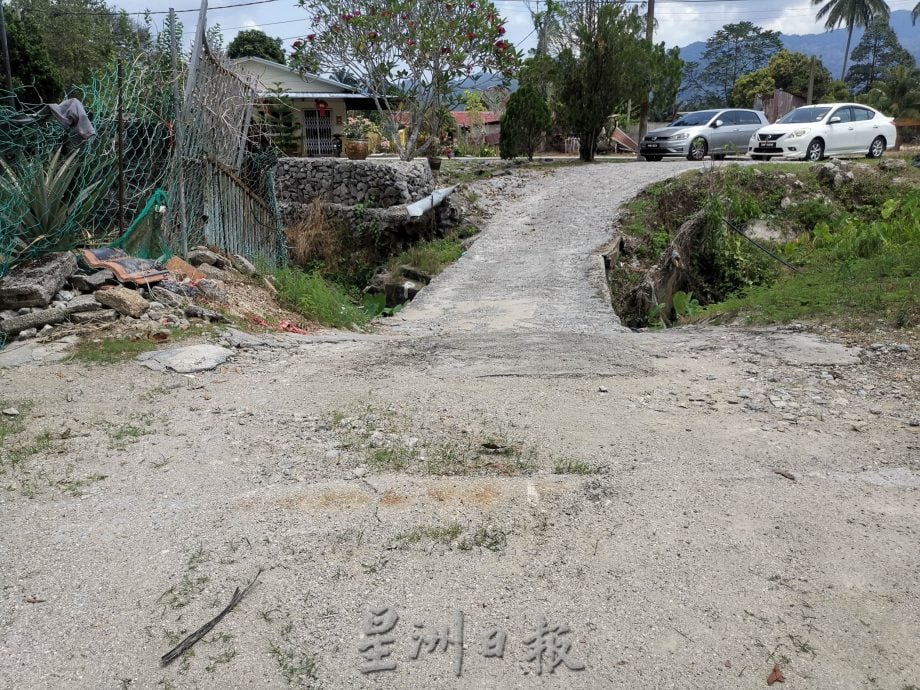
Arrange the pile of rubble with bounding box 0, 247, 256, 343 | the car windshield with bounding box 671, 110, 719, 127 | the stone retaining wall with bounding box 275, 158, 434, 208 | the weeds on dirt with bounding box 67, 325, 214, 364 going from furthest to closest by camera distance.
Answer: the car windshield with bounding box 671, 110, 719, 127, the stone retaining wall with bounding box 275, 158, 434, 208, the pile of rubble with bounding box 0, 247, 256, 343, the weeds on dirt with bounding box 67, 325, 214, 364

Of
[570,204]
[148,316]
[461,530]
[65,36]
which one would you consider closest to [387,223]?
[570,204]

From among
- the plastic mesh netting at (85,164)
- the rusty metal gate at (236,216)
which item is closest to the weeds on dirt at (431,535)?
the plastic mesh netting at (85,164)

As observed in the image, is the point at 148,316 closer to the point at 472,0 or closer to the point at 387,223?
the point at 387,223

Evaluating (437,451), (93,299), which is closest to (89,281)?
(93,299)

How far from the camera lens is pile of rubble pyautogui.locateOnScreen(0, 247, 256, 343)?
19.5ft

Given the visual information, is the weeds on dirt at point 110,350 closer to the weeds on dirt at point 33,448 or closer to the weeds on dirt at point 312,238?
the weeds on dirt at point 33,448

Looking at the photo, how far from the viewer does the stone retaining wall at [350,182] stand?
13477 mm

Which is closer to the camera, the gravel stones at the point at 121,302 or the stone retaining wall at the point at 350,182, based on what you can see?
the gravel stones at the point at 121,302

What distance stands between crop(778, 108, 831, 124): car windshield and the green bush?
42.3 ft

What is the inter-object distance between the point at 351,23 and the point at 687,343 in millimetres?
11344

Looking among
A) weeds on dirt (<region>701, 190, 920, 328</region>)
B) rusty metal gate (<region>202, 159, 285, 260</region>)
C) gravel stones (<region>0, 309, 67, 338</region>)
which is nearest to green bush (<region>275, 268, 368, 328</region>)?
rusty metal gate (<region>202, 159, 285, 260</region>)

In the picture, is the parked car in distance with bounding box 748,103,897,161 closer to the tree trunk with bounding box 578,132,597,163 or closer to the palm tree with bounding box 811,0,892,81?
the tree trunk with bounding box 578,132,597,163

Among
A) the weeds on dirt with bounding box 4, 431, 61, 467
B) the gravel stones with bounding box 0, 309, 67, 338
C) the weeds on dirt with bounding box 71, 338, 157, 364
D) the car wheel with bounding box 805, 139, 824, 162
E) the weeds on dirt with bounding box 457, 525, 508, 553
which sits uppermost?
the car wheel with bounding box 805, 139, 824, 162

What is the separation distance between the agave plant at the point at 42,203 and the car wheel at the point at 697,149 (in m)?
15.7
